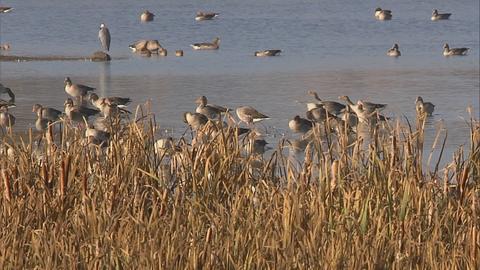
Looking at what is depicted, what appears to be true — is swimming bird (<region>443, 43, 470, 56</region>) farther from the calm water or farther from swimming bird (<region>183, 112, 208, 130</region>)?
swimming bird (<region>183, 112, 208, 130</region>)

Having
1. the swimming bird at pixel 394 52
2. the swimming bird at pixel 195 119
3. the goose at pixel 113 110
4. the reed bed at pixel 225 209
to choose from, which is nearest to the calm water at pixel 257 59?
the swimming bird at pixel 394 52

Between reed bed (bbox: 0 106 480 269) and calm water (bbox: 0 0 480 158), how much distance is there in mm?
5616

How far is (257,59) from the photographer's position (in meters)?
23.6

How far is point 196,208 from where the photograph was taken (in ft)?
24.4

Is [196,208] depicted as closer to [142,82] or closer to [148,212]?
[148,212]

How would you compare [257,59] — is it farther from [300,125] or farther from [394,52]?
[300,125]

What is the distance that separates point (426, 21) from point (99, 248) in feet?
95.8

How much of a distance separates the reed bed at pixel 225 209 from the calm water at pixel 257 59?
221 inches

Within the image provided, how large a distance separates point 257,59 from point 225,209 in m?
16.5

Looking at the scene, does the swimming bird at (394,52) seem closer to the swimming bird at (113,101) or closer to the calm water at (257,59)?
the calm water at (257,59)

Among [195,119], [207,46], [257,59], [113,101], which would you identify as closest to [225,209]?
[195,119]

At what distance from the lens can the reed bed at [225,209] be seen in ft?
21.7

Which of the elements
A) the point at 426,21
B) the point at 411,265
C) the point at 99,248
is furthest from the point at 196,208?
the point at 426,21

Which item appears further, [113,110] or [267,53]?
[267,53]
